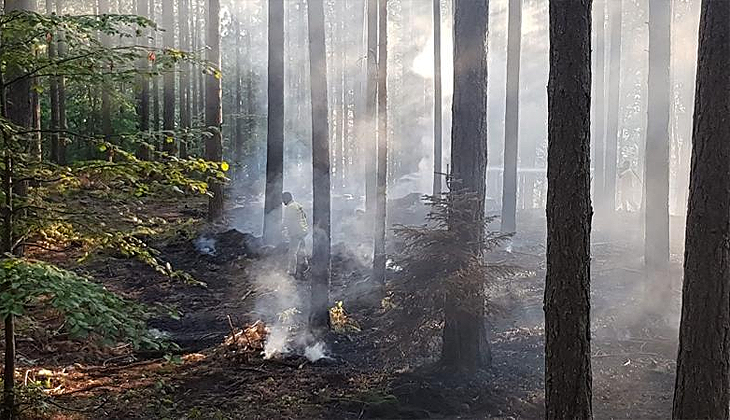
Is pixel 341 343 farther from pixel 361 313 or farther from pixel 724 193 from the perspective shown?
pixel 724 193

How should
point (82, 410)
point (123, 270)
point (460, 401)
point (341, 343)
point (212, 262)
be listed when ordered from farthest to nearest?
point (212, 262) < point (123, 270) < point (341, 343) < point (460, 401) < point (82, 410)

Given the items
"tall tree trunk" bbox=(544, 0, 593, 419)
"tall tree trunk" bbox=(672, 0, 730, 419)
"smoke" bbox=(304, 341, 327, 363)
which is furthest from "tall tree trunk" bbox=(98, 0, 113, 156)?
"tall tree trunk" bbox=(672, 0, 730, 419)

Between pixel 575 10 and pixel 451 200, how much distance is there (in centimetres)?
344

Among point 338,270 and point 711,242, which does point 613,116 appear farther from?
point 711,242

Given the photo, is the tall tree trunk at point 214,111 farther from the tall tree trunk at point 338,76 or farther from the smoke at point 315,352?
the tall tree trunk at point 338,76

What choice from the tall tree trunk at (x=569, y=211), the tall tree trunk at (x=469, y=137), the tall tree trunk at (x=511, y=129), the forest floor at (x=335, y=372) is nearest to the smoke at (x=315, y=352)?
the forest floor at (x=335, y=372)

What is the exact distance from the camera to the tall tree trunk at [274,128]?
1680 cm

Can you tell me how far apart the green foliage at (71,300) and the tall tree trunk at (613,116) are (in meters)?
23.0

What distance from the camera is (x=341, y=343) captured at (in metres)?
10.7

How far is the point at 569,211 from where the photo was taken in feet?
18.3

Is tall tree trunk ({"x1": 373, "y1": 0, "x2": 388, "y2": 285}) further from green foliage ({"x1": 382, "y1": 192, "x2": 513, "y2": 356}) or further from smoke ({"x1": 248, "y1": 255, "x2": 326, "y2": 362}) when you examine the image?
green foliage ({"x1": 382, "y1": 192, "x2": 513, "y2": 356})

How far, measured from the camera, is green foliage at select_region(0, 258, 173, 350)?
385cm

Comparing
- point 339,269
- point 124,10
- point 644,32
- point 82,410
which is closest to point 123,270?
point 339,269

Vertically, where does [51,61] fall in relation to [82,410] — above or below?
above
